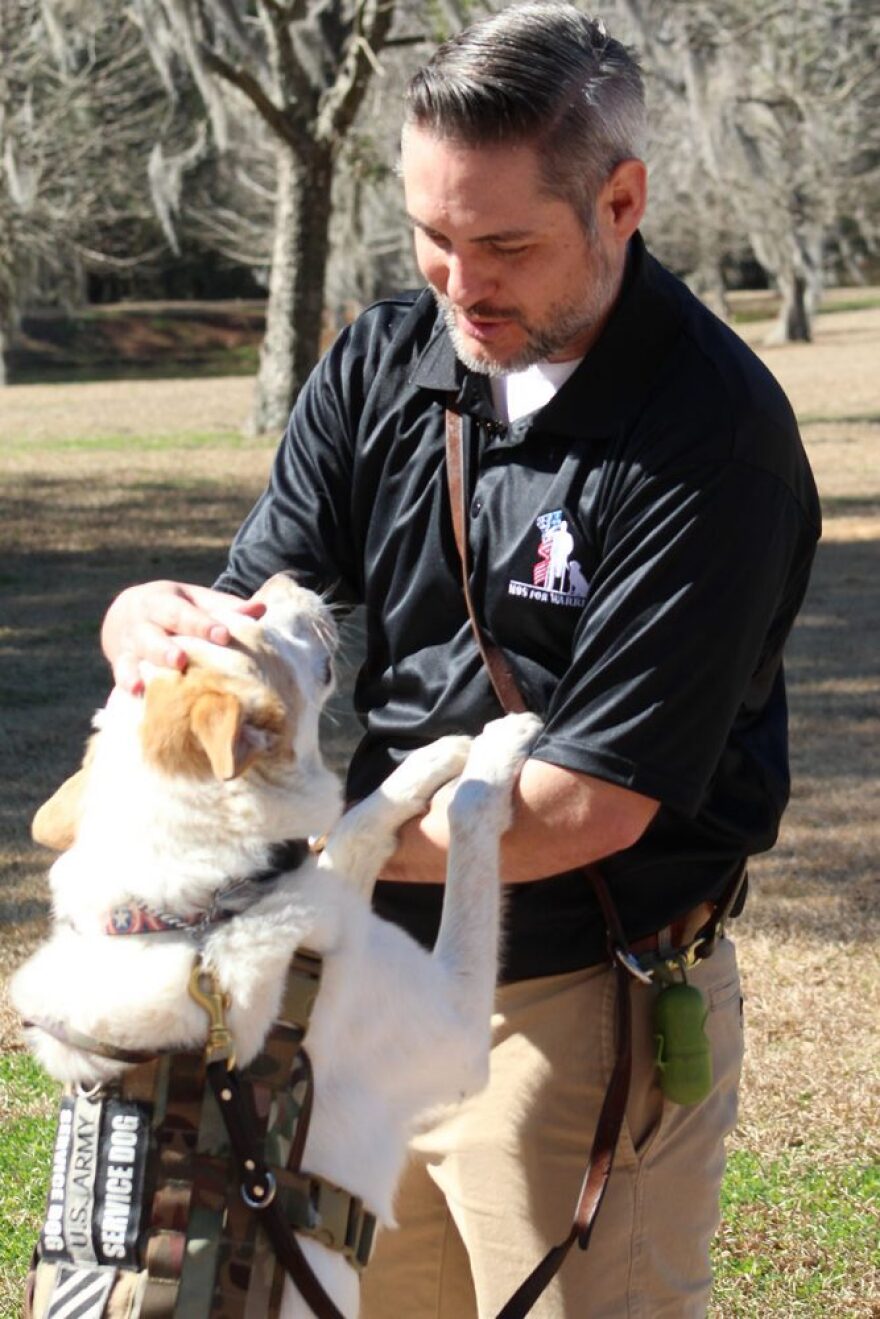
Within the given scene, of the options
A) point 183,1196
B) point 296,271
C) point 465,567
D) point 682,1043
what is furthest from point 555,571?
point 296,271

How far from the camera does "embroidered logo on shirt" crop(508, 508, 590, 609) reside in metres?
2.74

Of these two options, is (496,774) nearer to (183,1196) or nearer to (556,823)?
(556,823)

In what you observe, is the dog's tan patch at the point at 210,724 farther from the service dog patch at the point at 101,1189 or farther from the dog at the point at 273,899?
the service dog patch at the point at 101,1189

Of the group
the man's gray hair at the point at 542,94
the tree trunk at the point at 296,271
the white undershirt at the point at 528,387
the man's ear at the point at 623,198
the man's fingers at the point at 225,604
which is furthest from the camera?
the tree trunk at the point at 296,271

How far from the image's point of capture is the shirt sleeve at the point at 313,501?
3062 mm

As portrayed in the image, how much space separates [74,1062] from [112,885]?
0.90 feet

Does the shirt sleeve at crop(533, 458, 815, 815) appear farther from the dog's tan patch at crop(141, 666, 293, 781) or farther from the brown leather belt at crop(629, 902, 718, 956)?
the dog's tan patch at crop(141, 666, 293, 781)

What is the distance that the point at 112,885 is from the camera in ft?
9.10

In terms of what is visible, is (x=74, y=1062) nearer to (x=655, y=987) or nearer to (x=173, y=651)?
(x=173, y=651)

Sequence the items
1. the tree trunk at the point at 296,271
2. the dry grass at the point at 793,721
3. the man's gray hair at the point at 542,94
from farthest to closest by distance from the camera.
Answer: the tree trunk at the point at 296,271 → the dry grass at the point at 793,721 → the man's gray hair at the point at 542,94

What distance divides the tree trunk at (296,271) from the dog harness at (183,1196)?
16928mm

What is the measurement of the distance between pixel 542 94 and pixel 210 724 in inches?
41.2

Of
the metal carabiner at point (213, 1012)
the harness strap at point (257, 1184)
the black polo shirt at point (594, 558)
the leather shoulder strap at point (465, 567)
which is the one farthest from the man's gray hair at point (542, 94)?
the harness strap at point (257, 1184)

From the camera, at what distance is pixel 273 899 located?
2.80 meters
